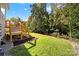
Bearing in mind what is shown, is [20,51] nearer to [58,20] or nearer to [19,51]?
[19,51]

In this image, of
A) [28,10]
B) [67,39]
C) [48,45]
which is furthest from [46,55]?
[28,10]

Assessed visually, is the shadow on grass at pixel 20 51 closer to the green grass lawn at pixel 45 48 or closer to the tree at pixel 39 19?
the green grass lawn at pixel 45 48

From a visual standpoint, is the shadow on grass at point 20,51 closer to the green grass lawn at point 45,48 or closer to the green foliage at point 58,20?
the green grass lawn at point 45,48

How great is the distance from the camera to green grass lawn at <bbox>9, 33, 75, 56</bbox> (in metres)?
1.96

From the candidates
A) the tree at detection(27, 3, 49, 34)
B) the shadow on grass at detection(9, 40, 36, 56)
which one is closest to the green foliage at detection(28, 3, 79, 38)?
the tree at detection(27, 3, 49, 34)

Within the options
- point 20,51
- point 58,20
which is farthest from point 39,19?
point 20,51

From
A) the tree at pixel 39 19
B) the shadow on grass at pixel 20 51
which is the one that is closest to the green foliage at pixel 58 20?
the tree at pixel 39 19

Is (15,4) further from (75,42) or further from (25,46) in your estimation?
(75,42)

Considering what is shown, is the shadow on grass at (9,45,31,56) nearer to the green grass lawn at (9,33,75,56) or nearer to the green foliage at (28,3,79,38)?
the green grass lawn at (9,33,75,56)

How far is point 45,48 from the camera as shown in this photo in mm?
1965

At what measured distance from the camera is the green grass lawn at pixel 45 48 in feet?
6.42

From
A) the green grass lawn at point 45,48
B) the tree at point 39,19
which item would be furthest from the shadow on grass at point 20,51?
the tree at point 39,19

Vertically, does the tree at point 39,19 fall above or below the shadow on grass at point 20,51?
above

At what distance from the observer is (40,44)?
1963 millimetres
